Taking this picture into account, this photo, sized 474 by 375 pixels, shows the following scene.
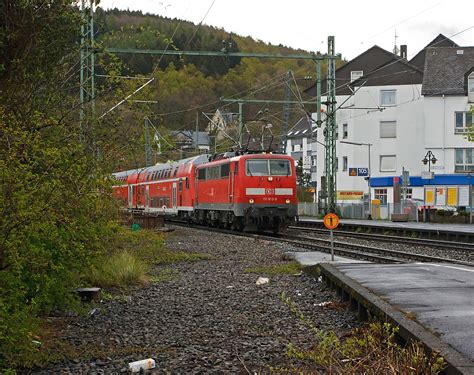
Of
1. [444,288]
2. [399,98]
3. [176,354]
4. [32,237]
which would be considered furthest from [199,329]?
[399,98]

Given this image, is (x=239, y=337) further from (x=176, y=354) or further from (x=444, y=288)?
(x=444, y=288)

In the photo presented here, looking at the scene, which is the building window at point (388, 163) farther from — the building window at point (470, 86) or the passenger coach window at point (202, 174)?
the passenger coach window at point (202, 174)

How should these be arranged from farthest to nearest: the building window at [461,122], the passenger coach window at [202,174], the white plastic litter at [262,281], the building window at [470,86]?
1. the building window at [470,86]
2. the building window at [461,122]
3. the passenger coach window at [202,174]
4. the white plastic litter at [262,281]

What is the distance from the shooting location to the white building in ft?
191

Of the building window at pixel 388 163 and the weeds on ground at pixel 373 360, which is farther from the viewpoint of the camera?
the building window at pixel 388 163

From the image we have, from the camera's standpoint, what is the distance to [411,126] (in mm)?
62406

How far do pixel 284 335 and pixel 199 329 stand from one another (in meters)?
1.13

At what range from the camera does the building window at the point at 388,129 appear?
2480 inches

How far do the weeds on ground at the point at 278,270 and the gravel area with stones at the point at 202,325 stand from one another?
0.40 meters

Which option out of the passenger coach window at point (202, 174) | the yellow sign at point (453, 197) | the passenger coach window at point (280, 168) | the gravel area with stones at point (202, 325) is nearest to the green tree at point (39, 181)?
the gravel area with stones at point (202, 325)

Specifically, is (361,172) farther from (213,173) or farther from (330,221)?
(330,221)

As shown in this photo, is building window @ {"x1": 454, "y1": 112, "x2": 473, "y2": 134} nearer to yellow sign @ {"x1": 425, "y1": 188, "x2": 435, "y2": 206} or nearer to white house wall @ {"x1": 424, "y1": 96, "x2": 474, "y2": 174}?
white house wall @ {"x1": 424, "y1": 96, "x2": 474, "y2": 174}

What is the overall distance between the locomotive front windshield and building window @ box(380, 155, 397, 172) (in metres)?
34.9

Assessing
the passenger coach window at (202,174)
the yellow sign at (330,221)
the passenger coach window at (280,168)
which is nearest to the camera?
the yellow sign at (330,221)
